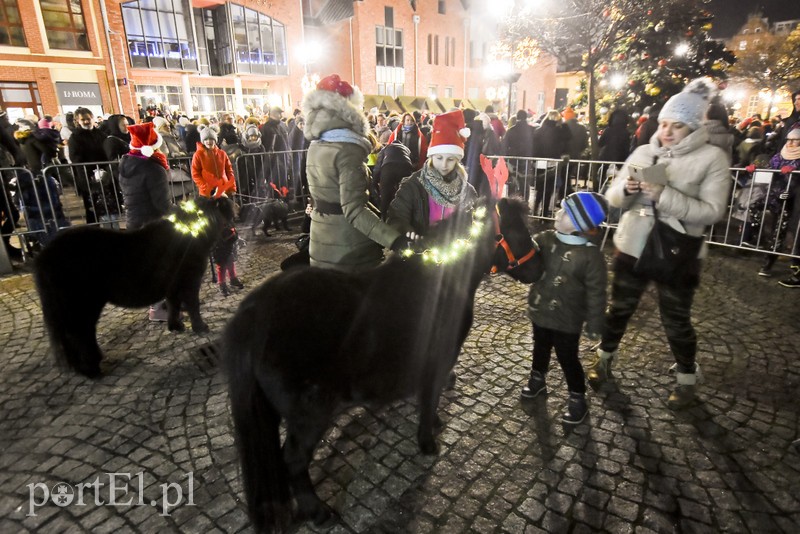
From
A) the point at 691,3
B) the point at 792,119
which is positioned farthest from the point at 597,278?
the point at 691,3

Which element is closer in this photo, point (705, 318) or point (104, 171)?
point (705, 318)

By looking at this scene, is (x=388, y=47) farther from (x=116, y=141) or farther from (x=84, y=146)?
(x=116, y=141)

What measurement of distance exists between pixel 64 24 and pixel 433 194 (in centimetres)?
2969

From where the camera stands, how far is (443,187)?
3.26 m

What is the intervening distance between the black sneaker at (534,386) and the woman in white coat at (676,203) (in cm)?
56

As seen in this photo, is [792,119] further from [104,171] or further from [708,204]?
[104,171]

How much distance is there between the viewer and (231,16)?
32062 millimetres

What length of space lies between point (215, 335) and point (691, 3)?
10.4 meters

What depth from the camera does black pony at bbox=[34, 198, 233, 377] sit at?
3645 mm

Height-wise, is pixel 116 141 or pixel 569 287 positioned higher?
pixel 116 141

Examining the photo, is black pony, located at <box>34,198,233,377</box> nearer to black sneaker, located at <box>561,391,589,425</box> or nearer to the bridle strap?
the bridle strap

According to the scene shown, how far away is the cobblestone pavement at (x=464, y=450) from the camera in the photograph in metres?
2.53

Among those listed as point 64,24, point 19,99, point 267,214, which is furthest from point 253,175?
point 64,24

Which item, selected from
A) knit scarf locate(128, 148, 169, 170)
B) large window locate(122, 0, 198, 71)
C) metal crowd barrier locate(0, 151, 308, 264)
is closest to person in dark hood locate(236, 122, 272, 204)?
metal crowd barrier locate(0, 151, 308, 264)
